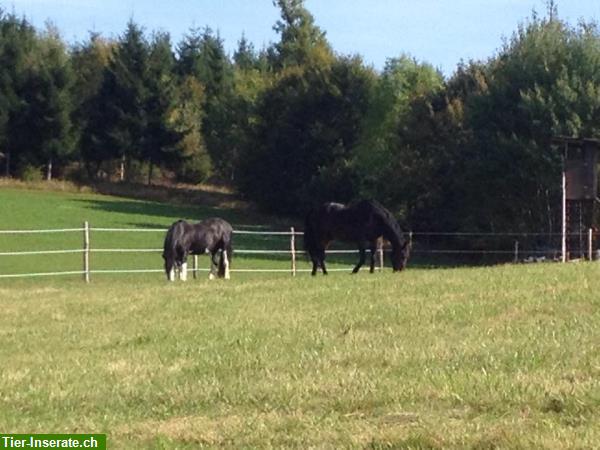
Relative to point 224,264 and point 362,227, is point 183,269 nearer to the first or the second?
point 224,264

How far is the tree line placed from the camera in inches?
1607

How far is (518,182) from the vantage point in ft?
134

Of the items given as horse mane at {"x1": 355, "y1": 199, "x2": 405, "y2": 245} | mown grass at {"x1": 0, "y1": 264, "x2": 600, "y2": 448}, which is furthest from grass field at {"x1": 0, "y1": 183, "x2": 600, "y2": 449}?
horse mane at {"x1": 355, "y1": 199, "x2": 405, "y2": 245}

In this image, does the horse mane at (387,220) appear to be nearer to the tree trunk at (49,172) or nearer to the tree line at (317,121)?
the tree line at (317,121)

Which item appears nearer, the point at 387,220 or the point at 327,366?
the point at 327,366

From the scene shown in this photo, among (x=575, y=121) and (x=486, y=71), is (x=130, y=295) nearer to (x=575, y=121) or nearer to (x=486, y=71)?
(x=575, y=121)

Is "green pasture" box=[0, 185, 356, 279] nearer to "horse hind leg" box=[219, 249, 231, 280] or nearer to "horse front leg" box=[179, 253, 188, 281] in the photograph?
"horse hind leg" box=[219, 249, 231, 280]

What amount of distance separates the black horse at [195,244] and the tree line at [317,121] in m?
19.0

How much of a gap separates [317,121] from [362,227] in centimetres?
3557

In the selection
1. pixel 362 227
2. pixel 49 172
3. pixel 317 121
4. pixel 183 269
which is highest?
pixel 317 121

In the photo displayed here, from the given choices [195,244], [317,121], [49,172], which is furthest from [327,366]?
[49,172]

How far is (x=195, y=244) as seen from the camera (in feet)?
74.2

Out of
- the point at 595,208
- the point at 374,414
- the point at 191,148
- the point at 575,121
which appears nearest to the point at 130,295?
the point at 374,414

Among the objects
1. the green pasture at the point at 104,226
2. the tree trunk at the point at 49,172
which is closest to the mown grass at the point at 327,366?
the green pasture at the point at 104,226
